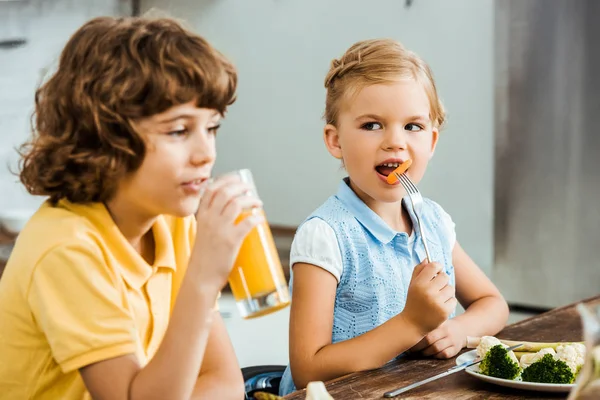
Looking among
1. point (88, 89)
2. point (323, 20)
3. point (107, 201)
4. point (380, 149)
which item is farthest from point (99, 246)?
point (323, 20)

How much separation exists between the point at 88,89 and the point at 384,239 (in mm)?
668

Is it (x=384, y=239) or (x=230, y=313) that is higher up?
(x=384, y=239)

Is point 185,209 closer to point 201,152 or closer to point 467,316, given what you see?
point 201,152

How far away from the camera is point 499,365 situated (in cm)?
114

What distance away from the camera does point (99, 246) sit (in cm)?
112

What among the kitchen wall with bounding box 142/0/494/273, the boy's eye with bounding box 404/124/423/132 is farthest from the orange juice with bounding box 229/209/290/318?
the kitchen wall with bounding box 142/0/494/273

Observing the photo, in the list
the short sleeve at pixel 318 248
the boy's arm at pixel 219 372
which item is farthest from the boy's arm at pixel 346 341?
the boy's arm at pixel 219 372

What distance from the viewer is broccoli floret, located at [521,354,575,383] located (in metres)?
1.11

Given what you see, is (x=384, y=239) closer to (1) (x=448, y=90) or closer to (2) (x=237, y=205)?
(2) (x=237, y=205)

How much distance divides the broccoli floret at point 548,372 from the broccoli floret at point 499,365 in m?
0.02

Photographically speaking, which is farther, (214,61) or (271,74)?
(271,74)

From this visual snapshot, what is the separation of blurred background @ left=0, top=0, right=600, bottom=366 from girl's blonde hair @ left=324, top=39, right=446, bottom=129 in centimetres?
177

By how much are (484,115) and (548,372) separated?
2744mm

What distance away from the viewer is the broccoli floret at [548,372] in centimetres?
111
